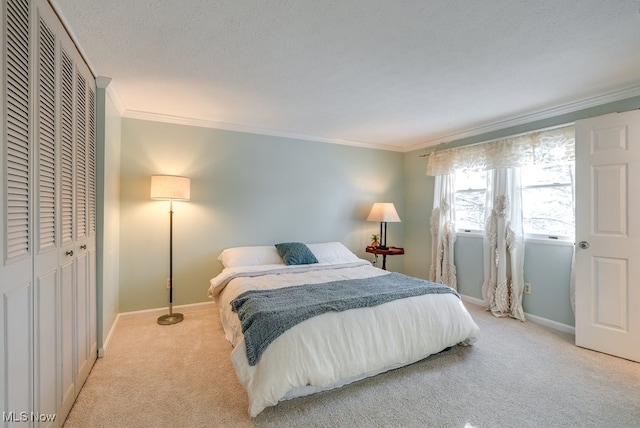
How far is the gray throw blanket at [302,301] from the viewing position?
5.82 ft

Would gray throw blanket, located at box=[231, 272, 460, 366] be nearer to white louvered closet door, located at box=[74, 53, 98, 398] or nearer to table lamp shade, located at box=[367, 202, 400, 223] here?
white louvered closet door, located at box=[74, 53, 98, 398]

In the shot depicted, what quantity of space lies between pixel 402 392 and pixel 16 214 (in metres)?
2.27

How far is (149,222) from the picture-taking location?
10.6 ft

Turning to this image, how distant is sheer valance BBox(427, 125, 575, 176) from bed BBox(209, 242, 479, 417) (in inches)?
71.9

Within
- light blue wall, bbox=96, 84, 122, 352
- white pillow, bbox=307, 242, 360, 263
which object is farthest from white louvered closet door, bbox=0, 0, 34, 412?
white pillow, bbox=307, 242, 360, 263

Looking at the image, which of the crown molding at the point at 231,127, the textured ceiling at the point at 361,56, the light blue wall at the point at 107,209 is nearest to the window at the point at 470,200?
the textured ceiling at the point at 361,56

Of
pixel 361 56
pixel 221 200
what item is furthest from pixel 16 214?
pixel 221 200

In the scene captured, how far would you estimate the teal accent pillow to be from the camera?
333cm

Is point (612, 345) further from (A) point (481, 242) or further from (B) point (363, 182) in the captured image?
(B) point (363, 182)

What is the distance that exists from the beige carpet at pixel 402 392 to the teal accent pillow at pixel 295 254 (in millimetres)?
1132

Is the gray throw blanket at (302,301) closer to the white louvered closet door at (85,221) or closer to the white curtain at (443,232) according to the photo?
the white louvered closet door at (85,221)

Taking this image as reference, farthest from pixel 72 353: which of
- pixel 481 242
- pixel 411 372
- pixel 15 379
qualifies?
pixel 481 242

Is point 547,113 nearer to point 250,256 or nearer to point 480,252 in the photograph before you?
point 480,252

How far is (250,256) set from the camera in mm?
3309
